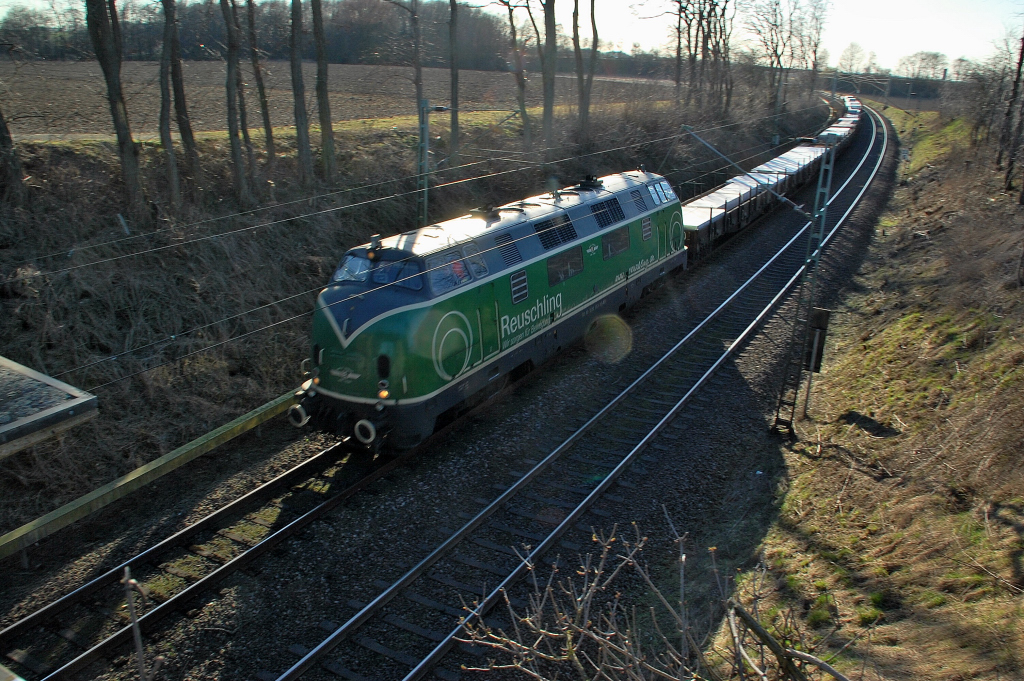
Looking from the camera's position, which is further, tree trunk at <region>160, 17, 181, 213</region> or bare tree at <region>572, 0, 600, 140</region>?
bare tree at <region>572, 0, 600, 140</region>

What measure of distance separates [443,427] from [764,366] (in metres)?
7.32

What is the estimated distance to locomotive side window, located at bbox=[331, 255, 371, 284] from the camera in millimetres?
10895

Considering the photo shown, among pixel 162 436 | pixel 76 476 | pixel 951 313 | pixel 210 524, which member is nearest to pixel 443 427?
pixel 210 524

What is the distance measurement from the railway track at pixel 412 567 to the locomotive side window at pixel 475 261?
3.22 m

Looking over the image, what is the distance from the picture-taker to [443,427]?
11.6 meters

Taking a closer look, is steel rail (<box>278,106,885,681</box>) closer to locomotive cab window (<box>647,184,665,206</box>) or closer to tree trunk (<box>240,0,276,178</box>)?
locomotive cab window (<box>647,184,665,206</box>)

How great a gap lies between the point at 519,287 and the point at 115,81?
33.5ft

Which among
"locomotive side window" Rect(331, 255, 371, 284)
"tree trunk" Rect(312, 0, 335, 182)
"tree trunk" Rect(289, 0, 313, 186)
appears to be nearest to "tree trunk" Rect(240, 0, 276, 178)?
"tree trunk" Rect(289, 0, 313, 186)

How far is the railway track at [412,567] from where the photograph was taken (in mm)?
7246

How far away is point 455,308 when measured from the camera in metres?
10.7

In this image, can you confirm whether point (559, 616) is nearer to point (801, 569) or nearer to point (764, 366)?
point (801, 569)

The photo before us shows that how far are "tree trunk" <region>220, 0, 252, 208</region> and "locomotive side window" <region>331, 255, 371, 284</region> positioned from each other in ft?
25.0

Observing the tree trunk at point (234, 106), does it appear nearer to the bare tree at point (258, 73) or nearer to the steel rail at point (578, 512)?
the bare tree at point (258, 73)

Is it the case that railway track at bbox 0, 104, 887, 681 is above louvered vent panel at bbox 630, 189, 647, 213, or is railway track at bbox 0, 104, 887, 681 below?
below
